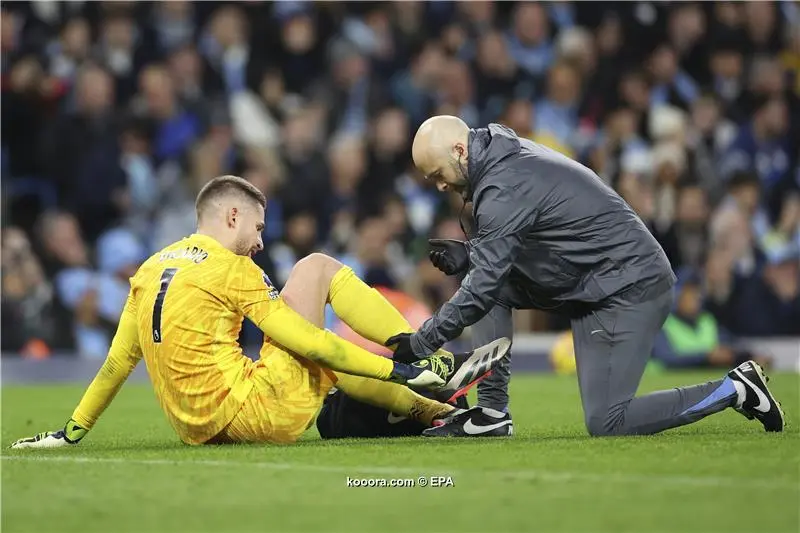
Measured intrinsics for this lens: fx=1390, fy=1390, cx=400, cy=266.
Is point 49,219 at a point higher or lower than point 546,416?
higher

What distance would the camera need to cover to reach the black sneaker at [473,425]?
24.5 ft

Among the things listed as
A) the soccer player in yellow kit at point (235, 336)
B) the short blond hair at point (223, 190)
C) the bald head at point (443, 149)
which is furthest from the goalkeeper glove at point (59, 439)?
the bald head at point (443, 149)

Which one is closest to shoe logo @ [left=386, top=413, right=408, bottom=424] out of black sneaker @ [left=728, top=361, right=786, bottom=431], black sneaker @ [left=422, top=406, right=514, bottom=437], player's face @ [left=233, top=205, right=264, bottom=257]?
black sneaker @ [left=422, top=406, right=514, bottom=437]

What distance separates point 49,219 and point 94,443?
7.15 meters

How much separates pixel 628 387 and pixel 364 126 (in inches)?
382

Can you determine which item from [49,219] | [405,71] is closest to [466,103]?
[405,71]

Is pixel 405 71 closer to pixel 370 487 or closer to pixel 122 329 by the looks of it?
pixel 122 329

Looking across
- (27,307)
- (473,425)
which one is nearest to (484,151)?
(473,425)

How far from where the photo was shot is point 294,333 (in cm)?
666

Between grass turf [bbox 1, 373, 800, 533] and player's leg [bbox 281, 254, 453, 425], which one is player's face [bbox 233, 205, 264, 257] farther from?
grass turf [bbox 1, 373, 800, 533]

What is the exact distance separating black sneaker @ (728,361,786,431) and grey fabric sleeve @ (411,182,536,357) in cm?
137

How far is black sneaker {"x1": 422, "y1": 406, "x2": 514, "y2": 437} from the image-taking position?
294 inches

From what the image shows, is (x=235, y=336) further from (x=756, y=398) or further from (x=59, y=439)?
(x=756, y=398)

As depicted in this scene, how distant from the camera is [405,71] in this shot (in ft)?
56.0
